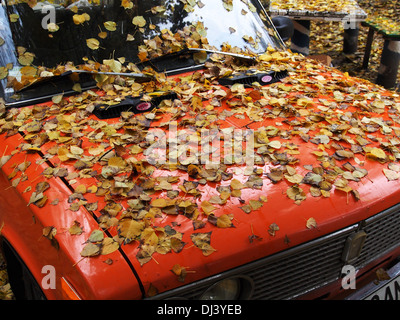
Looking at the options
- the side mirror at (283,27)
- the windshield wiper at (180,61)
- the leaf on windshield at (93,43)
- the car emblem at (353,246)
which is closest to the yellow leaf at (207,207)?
the car emblem at (353,246)

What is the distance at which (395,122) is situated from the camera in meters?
2.34

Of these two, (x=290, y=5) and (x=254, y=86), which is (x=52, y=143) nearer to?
(x=254, y=86)

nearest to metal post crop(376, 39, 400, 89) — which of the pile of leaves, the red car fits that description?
the pile of leaves

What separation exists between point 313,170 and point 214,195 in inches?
20.5

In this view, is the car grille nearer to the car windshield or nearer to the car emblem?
the car emblem

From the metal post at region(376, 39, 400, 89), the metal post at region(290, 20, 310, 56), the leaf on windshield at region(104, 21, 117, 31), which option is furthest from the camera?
the metal post at region(290, 20, 310, 56)

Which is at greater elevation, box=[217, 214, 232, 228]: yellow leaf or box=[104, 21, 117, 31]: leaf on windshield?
box=[104, 21, 117, 31]: leaf on windshield

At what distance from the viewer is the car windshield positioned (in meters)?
2.38

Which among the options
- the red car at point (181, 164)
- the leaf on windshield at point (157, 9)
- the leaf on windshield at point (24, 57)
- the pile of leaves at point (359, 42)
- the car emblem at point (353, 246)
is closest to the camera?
the red car at point (181, 164)

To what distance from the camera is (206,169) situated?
6.09ft

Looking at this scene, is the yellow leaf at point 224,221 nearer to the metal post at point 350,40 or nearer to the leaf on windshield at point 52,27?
the leaf on windshield at point 52,27

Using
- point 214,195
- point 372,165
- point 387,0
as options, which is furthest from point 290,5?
point 387,0

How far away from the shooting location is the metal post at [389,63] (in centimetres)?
619

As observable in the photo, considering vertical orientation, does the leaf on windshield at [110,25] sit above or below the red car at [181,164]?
above
